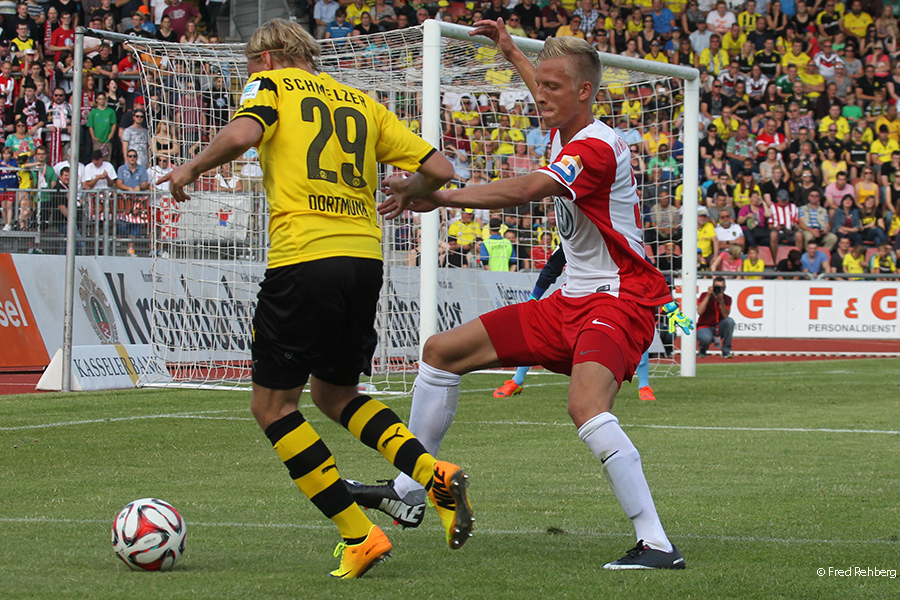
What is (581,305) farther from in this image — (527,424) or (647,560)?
(527,424)

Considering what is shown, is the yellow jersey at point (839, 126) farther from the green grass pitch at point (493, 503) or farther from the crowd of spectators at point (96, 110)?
the green grass pitch at point (493, 503)

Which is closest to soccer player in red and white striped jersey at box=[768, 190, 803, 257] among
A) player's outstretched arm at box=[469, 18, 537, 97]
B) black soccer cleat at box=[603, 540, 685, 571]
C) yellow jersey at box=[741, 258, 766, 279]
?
yellow jersey at box=[741, 258, 766, 279]

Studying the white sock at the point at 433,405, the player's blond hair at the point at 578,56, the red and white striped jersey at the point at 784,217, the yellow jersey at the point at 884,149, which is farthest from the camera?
the yellow jersey at the point at 884,149

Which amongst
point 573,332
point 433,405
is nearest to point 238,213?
point 433,405

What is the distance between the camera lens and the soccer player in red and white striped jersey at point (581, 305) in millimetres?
4312

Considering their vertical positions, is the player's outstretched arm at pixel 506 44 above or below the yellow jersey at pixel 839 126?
below

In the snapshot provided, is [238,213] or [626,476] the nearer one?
[626,476]

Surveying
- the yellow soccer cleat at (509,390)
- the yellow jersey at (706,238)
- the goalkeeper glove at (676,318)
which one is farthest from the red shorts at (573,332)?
the yellow jersey at (706,238)

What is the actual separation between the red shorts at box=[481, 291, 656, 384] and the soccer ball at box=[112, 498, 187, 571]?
150 cm

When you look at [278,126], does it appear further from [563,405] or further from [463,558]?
[563,405]

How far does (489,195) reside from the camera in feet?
14.2

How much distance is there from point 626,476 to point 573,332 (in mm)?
655

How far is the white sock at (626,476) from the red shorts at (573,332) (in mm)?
252

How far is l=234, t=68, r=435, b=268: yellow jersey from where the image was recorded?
4254mm
